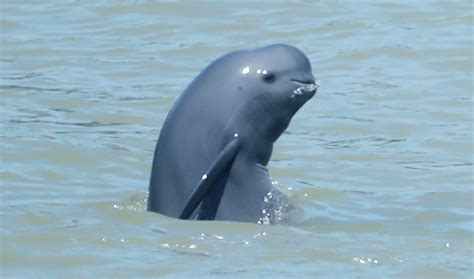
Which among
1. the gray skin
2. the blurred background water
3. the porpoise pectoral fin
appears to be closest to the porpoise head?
the gray skin

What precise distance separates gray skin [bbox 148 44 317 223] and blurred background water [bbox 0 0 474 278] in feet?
0.42

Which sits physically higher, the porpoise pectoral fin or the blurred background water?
the porpoise pectoral fin

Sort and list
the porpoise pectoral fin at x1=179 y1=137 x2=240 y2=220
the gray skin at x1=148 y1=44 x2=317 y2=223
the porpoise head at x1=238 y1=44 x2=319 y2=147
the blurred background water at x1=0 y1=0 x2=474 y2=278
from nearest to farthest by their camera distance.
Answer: the blurred background water at x1=0 y1=0 x2=474 y2=278, the porpoise pectoral fin at x1=179 y1=137 x2=240 y2=220, the gray skin at x1=148 y1=44 x2=317 y2=223, the porpoise head at x1=238 y1=44 x2=319 y2=147

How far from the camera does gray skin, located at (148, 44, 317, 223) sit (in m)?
7.95

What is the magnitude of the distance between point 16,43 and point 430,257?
23.9 ft

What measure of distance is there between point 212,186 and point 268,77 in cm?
63

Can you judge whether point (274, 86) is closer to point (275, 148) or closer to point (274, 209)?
point (274, 209)

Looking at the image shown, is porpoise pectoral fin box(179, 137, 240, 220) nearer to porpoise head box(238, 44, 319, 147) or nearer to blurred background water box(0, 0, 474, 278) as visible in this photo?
blurred background water box(0, 0, 474, 278)

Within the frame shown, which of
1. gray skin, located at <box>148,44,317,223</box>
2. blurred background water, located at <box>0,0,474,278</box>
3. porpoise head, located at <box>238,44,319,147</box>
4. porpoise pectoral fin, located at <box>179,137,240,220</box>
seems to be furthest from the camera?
porpoise head, located at <box>238,44,319,147</box>

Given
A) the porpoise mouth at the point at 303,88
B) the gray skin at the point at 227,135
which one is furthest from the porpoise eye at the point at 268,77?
the porpoise mouth at the point at 303,88

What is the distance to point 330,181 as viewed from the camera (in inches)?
399

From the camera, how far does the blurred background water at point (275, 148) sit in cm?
771

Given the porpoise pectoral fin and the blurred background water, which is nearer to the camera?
the blurred background water

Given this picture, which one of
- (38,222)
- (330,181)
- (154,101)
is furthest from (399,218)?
(154,101)
